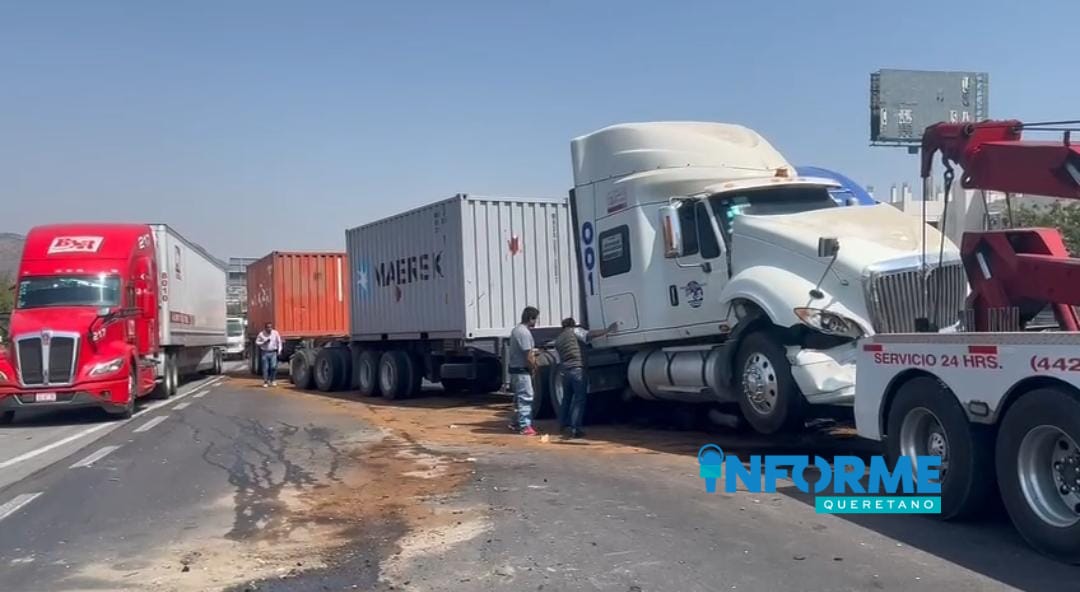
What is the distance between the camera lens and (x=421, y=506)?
8.36 m

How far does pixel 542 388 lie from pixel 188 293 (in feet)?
43.8

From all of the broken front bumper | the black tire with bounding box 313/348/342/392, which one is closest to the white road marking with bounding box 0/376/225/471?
the black tire with bounding box 313/348/342/392

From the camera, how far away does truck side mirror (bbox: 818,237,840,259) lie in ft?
32.0

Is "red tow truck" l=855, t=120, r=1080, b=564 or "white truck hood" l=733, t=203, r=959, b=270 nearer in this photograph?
"red tow truck" l=855, t=120, r=1080, b=564

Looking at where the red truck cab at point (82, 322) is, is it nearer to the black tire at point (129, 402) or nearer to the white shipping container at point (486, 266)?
the black tire at point (129, 402)

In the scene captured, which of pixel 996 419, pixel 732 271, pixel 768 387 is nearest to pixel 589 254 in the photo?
pixel 732 271

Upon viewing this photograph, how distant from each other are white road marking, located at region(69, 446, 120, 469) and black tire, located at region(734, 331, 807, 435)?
729cm

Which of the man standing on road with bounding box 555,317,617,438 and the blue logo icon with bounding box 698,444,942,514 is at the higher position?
the man standing on road with bounding box 555,317,617,438

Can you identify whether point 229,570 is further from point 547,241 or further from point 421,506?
point 547,241

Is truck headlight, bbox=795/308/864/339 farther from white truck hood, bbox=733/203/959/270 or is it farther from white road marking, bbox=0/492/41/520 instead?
white road marking, bbox=0/492/41/520

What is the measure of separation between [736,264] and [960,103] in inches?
1804

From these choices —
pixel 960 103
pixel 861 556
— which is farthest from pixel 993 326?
pixel 960 103

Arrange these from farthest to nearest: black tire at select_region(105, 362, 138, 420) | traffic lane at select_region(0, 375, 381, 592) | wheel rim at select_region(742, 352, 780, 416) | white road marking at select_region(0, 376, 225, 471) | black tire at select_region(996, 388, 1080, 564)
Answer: black tire at select_region(105, 362, 138, 420) → white road marking at select_region(0, 376, 225, 471) → wheel rim at select_region(742, 352, 780, 416) → traffic lane at select_region(0, 375, 381, 592) → black tire at select_region(996, 388, 1080, 564)

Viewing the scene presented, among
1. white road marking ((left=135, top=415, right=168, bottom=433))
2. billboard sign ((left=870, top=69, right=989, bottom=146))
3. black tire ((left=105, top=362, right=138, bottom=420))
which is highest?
billboard sign ((left=870, top=69, right=989, bottom=146))
